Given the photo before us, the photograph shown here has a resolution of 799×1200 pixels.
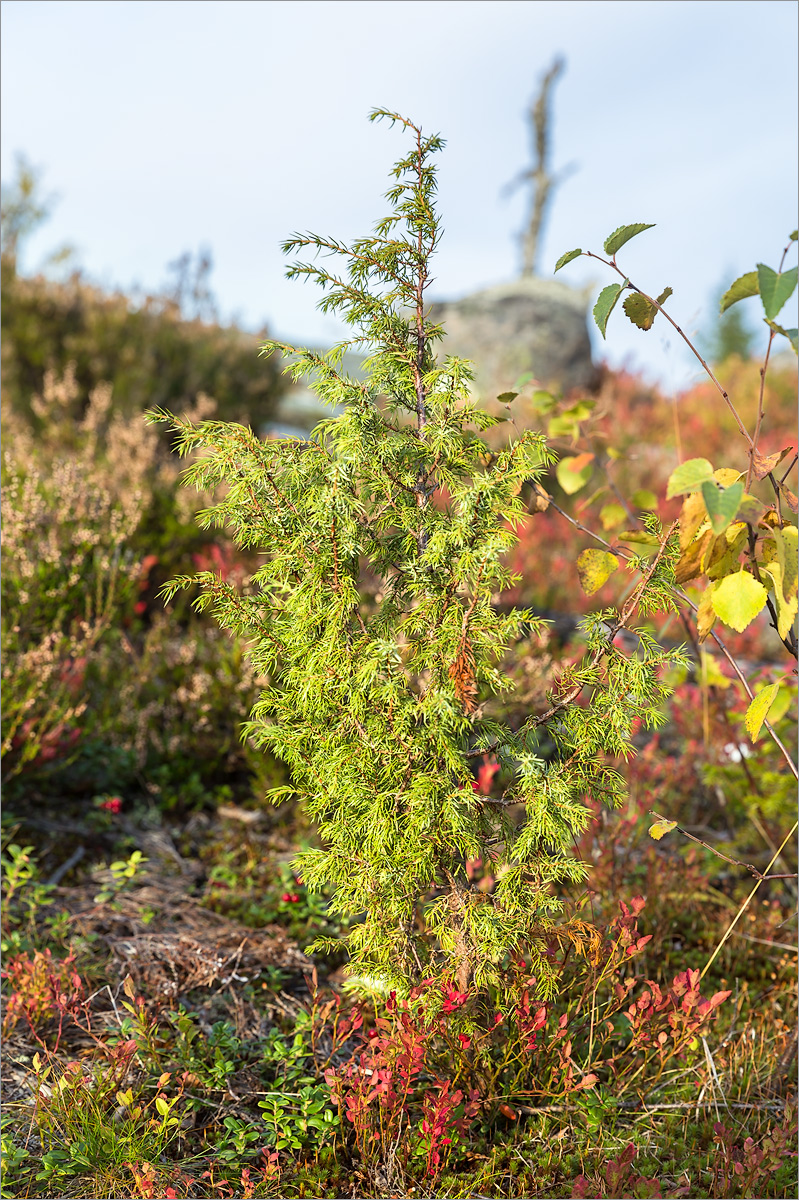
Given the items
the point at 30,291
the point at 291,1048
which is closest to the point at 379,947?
the point at 291,1048

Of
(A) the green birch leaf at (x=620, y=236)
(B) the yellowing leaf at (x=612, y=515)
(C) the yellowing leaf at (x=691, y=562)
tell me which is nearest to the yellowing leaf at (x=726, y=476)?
(C) the yellowing leaf at (x=691, y=562)

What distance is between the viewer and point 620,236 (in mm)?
1780

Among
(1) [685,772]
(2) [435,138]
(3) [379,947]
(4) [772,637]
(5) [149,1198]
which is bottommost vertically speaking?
(5) [149,1198]

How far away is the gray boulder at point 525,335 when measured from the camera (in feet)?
39.1

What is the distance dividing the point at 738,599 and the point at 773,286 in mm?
587

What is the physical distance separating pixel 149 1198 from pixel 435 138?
2317mm

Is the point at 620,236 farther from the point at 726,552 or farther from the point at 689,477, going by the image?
the point at 726,552

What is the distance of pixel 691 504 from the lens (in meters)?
1.83

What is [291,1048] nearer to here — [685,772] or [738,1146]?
[738,1146]

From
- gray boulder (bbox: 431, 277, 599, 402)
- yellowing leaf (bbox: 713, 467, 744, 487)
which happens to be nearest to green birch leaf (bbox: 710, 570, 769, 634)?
yellowing leaf (bbox: 713, 467, 744, 487)

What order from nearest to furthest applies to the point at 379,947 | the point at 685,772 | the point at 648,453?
the point at 379,947, the point at 685,772, the point at 648,453

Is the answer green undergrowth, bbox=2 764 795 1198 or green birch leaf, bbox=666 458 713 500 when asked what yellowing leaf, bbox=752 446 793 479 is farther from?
green undergrowth, bbox=2 764 795 1198

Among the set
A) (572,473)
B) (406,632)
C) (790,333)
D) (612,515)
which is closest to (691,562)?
(790,333)

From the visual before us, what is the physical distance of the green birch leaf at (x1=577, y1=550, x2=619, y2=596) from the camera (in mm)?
2131
